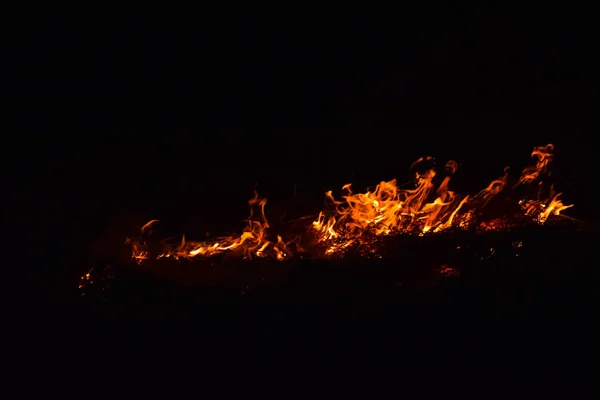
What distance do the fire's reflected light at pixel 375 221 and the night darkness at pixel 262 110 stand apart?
18.1 inches

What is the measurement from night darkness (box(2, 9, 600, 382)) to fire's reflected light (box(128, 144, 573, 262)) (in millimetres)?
461

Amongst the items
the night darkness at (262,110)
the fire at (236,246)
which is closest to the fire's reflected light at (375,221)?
the fire at (236,246)

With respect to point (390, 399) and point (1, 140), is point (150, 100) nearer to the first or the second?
point (1, 140)

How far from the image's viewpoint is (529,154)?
20.2 ft

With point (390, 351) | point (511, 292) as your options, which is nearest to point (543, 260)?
point (511, 292)

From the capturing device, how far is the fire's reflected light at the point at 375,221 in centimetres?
464

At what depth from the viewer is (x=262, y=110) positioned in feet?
20.1

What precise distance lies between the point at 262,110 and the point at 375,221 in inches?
74.0

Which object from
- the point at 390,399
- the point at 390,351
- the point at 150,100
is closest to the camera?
the point at 390,399

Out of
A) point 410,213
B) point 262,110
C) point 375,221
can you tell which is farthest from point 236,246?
point 262,110

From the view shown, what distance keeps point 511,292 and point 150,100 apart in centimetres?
359

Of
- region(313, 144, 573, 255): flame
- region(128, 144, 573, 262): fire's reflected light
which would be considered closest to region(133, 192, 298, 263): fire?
region(128, 144, 573, 262): fire's reflected light

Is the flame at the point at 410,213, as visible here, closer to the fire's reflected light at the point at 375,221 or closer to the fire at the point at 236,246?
the fire's reflected light at the point at 375,221

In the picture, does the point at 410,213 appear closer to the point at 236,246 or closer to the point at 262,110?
the point at 236,246
